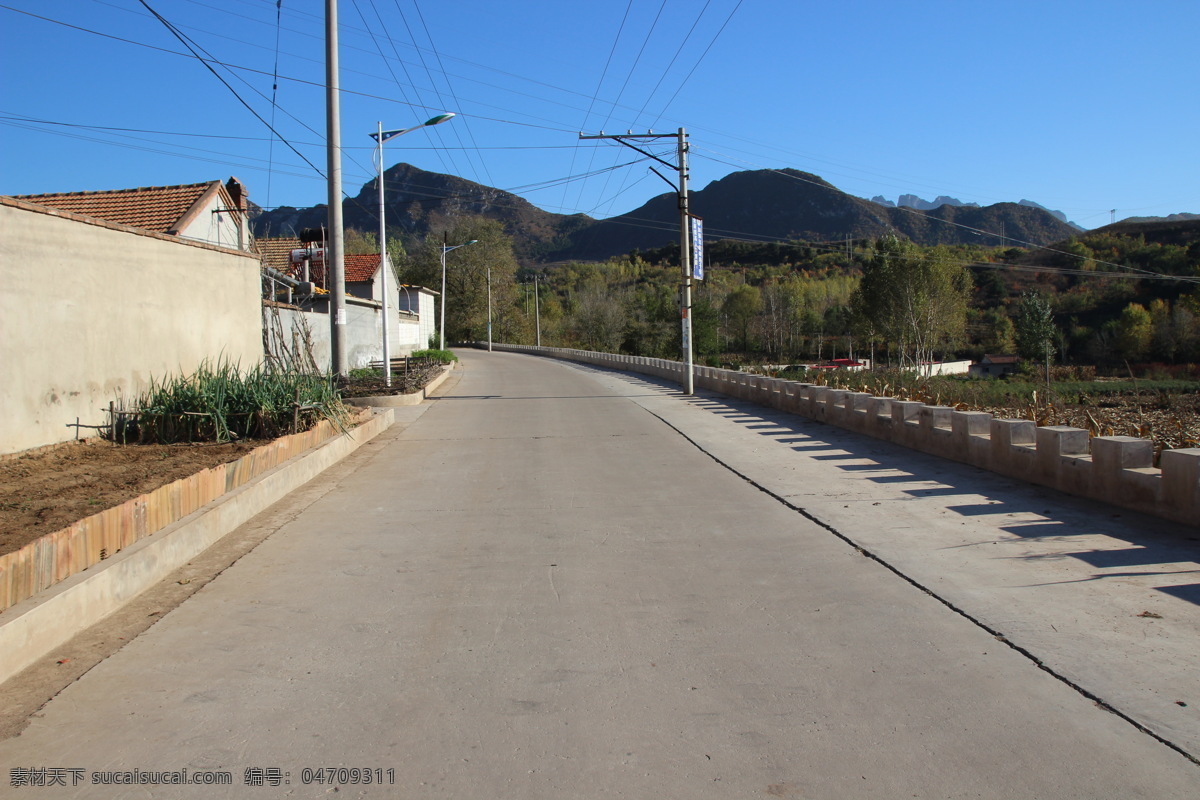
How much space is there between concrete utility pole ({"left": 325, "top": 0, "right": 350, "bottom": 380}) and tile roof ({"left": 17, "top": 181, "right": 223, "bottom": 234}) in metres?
7.71

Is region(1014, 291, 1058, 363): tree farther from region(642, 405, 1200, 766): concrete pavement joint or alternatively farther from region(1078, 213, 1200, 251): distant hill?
region(642, 405, 1200, 766): concrete pavement joint

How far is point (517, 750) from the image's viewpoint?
3574 millimetres

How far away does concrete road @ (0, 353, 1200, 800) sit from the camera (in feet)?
11.2

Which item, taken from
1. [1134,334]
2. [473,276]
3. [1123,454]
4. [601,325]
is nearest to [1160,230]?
[1134,334]

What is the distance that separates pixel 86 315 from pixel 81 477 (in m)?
3.09

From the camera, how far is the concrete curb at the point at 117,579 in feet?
14.4

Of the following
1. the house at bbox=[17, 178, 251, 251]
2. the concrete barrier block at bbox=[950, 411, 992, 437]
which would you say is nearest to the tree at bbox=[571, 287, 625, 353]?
the house at bbox=[17, 178, 251, 251]

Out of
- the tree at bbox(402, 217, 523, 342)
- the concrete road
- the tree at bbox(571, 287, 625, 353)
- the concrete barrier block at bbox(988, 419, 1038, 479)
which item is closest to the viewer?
the concrete road

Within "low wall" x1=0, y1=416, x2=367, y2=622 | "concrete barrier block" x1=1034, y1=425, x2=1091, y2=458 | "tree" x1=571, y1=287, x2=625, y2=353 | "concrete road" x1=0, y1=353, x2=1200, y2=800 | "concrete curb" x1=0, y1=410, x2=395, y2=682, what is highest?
"tree" x1=571, y1=287, x2=625, y2=353

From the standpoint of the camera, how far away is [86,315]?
33.0ft

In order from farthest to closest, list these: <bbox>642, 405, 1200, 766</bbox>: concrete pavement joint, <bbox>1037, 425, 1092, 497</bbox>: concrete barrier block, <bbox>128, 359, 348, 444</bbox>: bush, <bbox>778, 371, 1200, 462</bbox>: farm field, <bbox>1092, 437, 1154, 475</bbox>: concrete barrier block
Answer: <bbox>128, 359, 348, 444</bbox>: bush < <bbox>778, 371, 1200, 462</bbox>: farm field < <bbox>1037, 425, 1092, 497</bbox>: concrete barrier block < <bbox>1092, 437, 1154, 475</bbox>: concrete barrier block < <bbox>642, 405, 1200, 766</bbox>: concrete pavement joint

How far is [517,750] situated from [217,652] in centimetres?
218

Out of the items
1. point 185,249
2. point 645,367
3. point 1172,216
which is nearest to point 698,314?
point 645,367

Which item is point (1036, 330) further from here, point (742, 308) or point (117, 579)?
point (117, 579)
